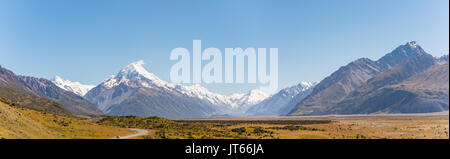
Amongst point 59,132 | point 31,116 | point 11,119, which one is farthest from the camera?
point 31,116
